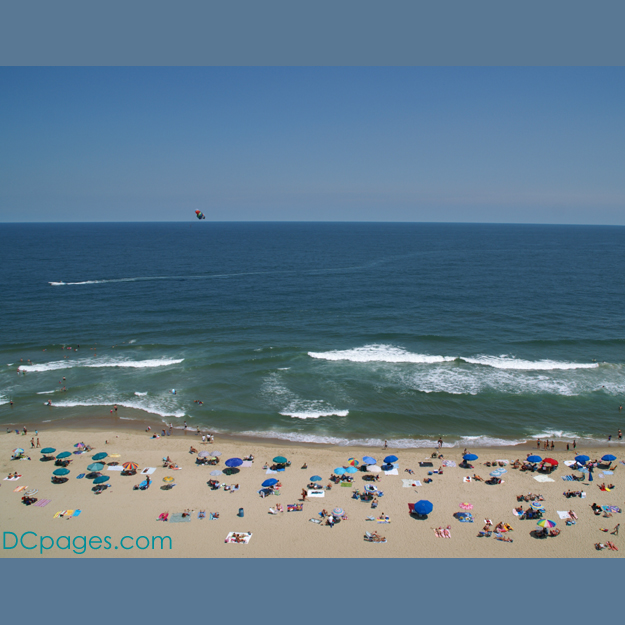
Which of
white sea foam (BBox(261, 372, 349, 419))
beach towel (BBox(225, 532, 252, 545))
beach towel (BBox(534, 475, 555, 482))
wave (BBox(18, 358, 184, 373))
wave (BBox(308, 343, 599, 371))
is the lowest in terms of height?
beach towel (BBox(225, 532, 252, 545))

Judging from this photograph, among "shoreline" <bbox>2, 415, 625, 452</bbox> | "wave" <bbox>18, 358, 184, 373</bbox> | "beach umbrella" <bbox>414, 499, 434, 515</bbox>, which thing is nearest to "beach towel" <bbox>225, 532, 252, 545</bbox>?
"beach umbrella" <bbox>414, 499, 434, 515</bbox>

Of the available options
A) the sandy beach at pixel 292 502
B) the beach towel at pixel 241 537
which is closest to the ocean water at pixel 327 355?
the sandy beach at pixel 292 502

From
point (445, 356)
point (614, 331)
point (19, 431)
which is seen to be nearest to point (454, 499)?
point (445, 356)

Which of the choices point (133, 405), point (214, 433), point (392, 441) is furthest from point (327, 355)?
point (133, 405)

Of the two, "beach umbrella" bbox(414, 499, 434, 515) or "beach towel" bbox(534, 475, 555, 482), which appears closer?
"beach umbrella" bbox(414, 499, 434, 515)

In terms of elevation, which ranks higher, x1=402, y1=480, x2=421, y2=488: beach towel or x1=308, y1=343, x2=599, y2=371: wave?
x1=308, y1=343, x2=599, y2=371: wave

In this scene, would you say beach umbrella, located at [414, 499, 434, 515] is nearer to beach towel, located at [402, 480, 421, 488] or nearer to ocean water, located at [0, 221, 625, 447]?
beach towel, located at [402, 480, 421, 488]

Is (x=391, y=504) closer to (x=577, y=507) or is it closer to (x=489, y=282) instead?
(x=577, y=507)

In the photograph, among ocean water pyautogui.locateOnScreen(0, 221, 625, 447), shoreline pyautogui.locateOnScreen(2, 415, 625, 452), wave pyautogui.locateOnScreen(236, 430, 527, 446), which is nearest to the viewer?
shoreline pyautogui.locateOnScreen(2, 415, 625, 452)

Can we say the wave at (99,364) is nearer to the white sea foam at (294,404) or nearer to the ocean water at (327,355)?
the ocean water at (327,355)
